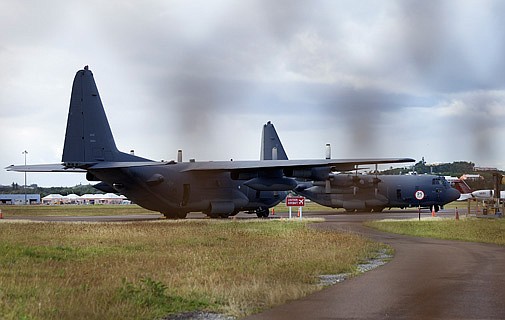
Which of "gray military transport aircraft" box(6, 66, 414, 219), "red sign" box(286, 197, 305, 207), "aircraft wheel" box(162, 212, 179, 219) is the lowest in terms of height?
"aircraft wheel" box(162, 212, 179, 219)

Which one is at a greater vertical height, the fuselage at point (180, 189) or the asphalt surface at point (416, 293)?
the fuselage at point (180, 189)

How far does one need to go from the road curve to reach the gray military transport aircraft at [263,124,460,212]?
54.1 meters

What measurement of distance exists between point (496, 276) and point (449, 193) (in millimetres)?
66189

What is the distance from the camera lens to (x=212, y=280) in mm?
19266

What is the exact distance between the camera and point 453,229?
149 ft

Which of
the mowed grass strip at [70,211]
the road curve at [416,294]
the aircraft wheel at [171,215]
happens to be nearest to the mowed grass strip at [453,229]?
the road curve at [416,294]

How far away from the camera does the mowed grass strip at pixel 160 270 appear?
1485 centimetres

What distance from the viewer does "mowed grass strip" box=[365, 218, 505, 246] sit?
38312 mm

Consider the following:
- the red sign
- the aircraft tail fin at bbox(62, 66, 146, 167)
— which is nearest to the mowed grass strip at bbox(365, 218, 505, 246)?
the red sign

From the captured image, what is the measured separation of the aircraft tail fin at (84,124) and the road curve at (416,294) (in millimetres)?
28991

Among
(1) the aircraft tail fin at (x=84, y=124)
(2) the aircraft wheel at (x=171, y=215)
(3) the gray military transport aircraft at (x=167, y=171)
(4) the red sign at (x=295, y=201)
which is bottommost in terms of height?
(2) the aircraft wheel at (x=171, y=215)

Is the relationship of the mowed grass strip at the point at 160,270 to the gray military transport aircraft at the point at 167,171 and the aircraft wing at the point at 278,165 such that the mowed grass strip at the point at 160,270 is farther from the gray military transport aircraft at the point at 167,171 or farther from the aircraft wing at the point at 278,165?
the aircraft wing at the point at 278,165

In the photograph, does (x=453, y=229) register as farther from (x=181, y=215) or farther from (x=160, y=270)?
(x=160, y=270)

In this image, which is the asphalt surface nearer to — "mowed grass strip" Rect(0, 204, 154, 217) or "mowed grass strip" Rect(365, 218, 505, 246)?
"mowed grass strip" Rect(365, 218, 505, 246)
